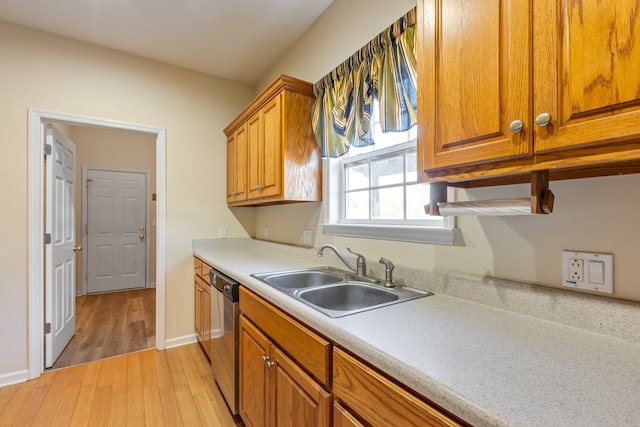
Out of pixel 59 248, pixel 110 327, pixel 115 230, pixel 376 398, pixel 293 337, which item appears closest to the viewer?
pixel 376 398

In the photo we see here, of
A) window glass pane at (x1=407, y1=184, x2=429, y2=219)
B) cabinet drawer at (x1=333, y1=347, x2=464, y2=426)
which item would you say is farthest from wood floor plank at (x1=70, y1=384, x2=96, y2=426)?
→ window glass pane at (x1=407, y1=184, x2=429, y2=219)

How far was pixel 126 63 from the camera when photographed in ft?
8.21

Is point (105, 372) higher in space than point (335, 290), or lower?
lower

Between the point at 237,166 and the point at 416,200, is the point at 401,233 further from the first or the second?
the point at 237,166

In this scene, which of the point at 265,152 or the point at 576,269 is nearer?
the point at 576,269

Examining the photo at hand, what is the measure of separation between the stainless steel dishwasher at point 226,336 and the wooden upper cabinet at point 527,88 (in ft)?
4.15

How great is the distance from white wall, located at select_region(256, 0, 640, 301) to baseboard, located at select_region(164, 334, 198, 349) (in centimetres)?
191

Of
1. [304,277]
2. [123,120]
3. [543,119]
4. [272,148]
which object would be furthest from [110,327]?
[543,119]

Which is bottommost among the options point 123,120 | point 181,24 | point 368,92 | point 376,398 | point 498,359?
point 376,398

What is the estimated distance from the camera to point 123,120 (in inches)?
97.6

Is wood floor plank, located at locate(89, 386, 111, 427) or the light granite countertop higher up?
the light granite countertop

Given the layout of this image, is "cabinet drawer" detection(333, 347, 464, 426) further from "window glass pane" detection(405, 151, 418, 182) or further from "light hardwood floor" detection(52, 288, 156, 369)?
"light hardwood floor" detection(52, 288, 156, 369)

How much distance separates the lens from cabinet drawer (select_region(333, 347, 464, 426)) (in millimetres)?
630

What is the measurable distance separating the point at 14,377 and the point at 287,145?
255 cm
